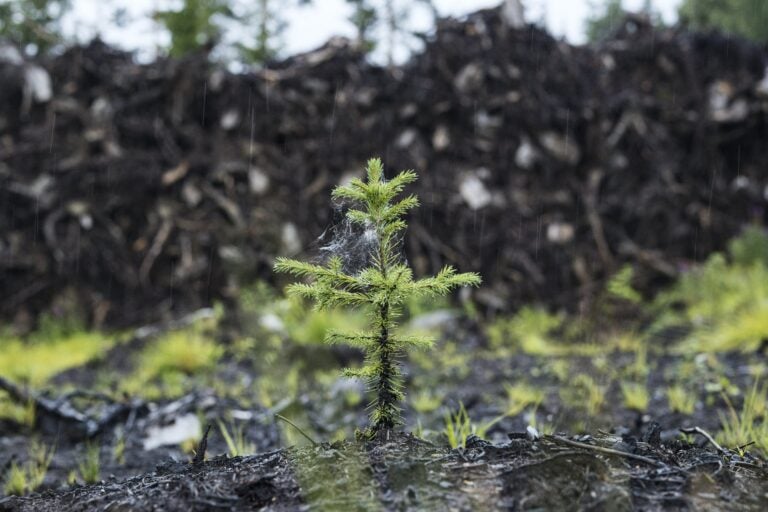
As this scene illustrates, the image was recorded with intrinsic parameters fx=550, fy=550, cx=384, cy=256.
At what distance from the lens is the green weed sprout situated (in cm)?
154

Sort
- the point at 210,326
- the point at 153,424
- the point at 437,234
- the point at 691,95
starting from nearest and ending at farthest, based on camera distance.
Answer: the point at 153,424 → the point at 210,326 → the point at 437,234 → the point at 691,95

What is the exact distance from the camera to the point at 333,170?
22.8 feet

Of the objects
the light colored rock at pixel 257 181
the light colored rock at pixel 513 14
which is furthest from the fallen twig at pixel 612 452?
the light colored rock at pixel 513 14

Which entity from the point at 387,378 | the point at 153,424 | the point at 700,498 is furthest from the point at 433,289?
the point at 153,424

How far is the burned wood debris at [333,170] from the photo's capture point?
6.84 metres

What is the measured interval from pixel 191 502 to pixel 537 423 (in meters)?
2.10

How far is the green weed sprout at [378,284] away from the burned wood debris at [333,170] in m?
5.15

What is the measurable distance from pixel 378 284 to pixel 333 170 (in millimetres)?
5555

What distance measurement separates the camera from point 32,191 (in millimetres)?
6945

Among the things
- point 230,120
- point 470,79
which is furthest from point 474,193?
point 230,120

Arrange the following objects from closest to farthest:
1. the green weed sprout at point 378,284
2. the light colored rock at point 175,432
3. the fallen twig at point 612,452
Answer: the fallen twig at point 612,452, the green weed sprout at point 378,284, the light colored rock at point 175,432

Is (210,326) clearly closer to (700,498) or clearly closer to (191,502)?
(191,502)

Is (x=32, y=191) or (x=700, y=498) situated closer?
(x=700, y=498)

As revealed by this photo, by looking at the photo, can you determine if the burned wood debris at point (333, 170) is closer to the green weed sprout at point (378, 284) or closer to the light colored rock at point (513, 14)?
the light colored rock at point (513, 14)
